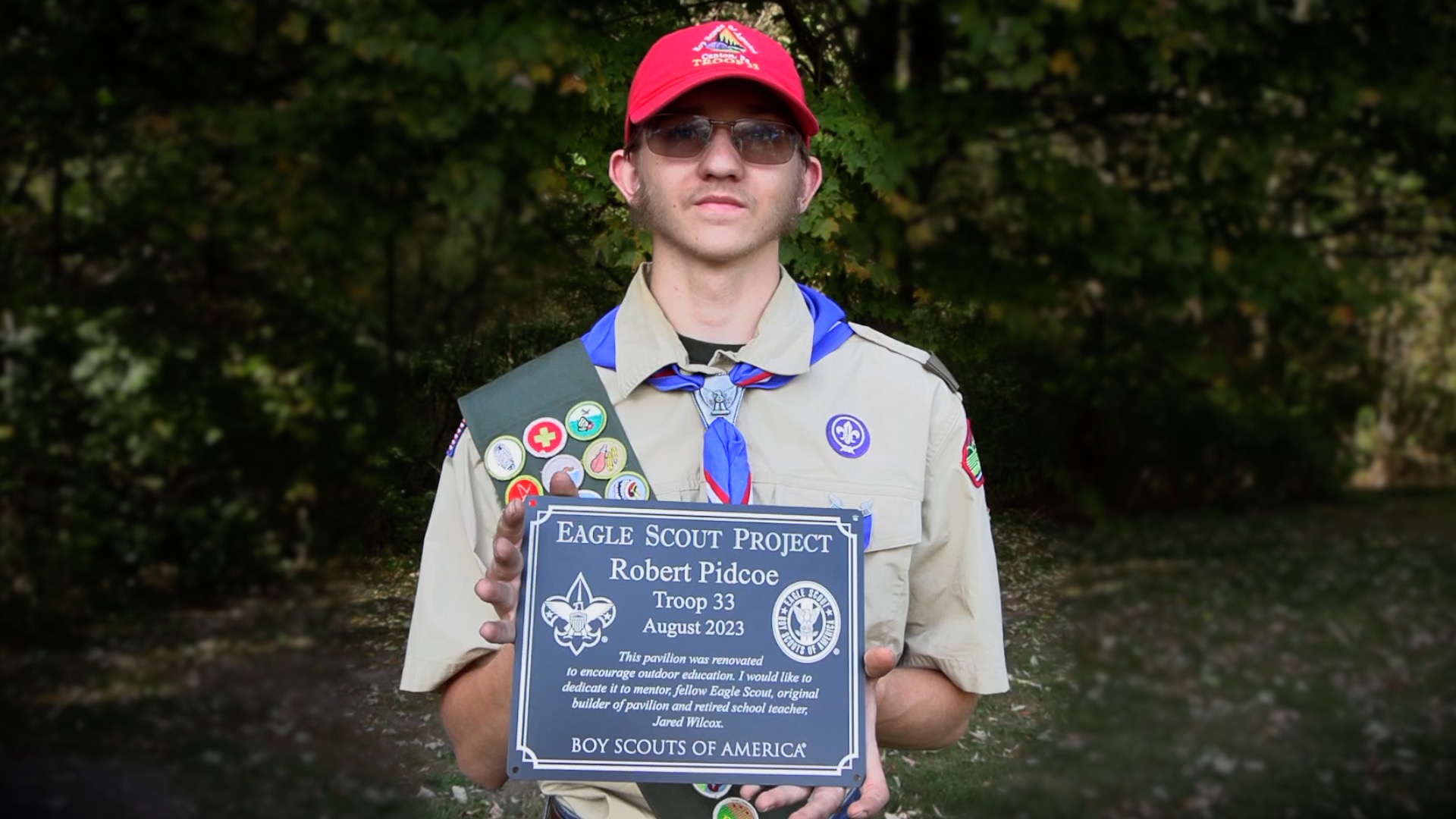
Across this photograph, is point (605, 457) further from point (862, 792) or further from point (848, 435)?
point (862, 792)

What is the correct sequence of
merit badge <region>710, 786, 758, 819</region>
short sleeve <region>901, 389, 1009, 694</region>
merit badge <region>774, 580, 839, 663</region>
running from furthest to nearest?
1. short sleeve <region>901, 389, 1009, 694</region>
2. merit badge <region>710, 786, 758, 819</region>
3. merit badge <region>774, 580, 839, 663</region>

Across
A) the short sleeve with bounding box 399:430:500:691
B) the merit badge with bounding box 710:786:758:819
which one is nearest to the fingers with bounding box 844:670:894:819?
the merit badge with bounding box 710:786:758:819

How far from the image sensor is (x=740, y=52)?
2.19 metres

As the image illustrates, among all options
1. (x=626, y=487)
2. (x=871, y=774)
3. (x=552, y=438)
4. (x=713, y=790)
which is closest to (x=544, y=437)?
(x=552, y=438)

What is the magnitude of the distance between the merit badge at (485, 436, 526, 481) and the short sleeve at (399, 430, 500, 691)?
0.9 inches

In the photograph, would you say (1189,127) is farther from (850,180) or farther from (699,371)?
(699,371)

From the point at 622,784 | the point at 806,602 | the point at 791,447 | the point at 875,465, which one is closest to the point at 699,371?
the point at 791,447

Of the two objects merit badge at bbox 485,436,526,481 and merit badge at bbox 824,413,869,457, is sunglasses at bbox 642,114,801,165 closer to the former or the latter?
merit badge at bbox 824,413,869,457

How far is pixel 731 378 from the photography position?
2.23 meters

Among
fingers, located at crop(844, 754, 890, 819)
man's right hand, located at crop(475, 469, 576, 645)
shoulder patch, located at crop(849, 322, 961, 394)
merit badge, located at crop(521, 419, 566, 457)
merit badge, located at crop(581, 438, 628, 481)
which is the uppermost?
shoulder patch, located at crop(849, 322, 961, 394)

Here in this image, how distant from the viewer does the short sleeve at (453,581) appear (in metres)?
2.16

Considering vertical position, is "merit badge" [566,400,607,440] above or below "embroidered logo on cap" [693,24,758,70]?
below

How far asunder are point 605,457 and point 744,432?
245mm

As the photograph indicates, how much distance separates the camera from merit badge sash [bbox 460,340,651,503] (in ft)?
7.27
